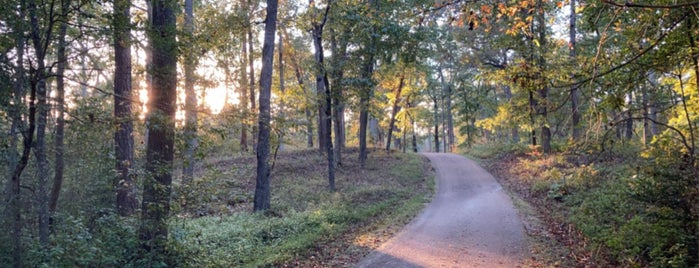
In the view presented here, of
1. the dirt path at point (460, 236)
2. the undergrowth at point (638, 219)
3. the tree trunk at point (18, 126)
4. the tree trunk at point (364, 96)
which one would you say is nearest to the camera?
the tree trunk at point (18, 126)

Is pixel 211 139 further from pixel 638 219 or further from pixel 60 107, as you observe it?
pixel 638 219

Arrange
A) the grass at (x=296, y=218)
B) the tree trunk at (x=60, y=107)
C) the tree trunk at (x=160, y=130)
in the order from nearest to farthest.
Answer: the tree trunk at (x=60, y=107), the tree trunk at (x=160, y=130), the grass at (x=296, y=218)

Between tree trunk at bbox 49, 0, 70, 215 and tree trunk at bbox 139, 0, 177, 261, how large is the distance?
114 cm

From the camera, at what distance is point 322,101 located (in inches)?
657

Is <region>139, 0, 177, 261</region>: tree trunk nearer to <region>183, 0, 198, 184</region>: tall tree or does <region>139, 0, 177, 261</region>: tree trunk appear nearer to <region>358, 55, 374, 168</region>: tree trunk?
<region>183, 0, 198, 184</region>: tall tree

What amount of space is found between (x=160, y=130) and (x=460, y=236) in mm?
6961

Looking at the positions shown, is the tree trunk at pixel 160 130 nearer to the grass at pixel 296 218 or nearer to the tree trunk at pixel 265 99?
the grass at pixel 296 218

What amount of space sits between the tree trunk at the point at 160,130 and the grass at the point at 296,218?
325 millimetres

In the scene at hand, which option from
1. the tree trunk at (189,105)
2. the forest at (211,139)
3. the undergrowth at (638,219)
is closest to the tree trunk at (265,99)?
the forest at (211,139)

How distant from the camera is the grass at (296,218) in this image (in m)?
7.39

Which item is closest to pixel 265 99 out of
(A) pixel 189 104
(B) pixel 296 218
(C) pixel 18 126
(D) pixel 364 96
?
Answer: (B) pixel 296 218

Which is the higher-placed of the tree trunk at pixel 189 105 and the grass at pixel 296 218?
the tree trunk at pixel 189 105

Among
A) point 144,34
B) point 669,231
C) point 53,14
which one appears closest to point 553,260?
point 669,231

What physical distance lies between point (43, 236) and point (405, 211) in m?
9.08
